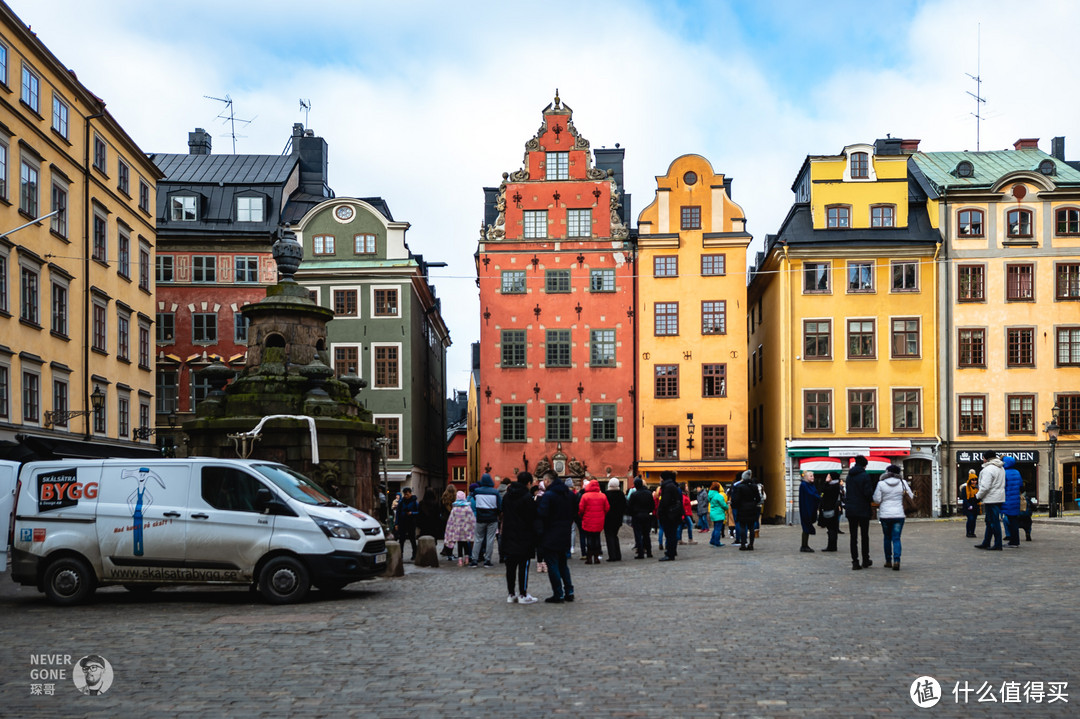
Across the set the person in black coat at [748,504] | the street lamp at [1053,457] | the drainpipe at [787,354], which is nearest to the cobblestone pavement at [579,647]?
the person in black coat at [748,504]

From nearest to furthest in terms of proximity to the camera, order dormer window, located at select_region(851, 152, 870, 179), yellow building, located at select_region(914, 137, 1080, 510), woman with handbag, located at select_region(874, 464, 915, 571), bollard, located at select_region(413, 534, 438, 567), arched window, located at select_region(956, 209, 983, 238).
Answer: woman with handbag, located at select_region(874, 464, 915, 571) → bollard, located at select_region(413, 534, 438, 567) → yellow building, located at select_region(914, 137, 1080, 510) → arched window, located at select_region(956, 209, 983, 238) → dormer window, located at select_region(851, 152, 870, 179)

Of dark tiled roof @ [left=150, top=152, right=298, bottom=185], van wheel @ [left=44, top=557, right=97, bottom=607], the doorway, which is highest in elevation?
dark tiled roof @ [left=150, top=152, right=298, bottom=185]

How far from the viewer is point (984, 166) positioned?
181 feet

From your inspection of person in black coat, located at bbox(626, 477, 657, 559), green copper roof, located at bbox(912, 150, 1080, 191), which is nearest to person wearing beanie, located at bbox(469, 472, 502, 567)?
person in black coat, located at bbox(626, 477, 657, 559)

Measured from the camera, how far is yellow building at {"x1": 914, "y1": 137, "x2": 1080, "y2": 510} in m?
50.0

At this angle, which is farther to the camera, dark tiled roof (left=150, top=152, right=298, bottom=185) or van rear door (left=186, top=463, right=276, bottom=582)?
dark tiled roof (left=150, top=152, right=298, bottom=185)

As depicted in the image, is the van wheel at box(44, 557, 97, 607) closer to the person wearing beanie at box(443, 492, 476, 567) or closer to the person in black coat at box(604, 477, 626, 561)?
the person wearing beanie at box(443, 492, 476, 567)

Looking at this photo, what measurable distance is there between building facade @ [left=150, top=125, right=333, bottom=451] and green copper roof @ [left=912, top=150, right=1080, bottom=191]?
29.1m

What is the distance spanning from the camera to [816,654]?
10.4 metres

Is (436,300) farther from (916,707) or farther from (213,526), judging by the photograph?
(916,707)

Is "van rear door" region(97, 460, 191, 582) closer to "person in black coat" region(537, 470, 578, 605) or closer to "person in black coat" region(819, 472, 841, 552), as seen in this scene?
"person in black coat" region(537, 470, 578, 605)

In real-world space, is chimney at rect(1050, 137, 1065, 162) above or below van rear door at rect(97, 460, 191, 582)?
above

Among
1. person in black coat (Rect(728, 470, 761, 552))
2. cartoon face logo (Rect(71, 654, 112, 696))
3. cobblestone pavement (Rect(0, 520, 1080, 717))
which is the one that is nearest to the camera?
cobblestone pavement (Rect(0, 520, 1080, 717))

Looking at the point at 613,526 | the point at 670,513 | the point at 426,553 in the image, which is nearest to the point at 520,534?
the point at 426,553
